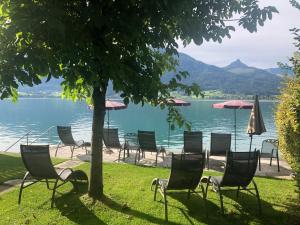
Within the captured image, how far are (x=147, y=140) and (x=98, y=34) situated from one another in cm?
714

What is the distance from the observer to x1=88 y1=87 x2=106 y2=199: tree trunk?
297 inches

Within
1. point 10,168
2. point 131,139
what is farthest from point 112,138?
point 10,168

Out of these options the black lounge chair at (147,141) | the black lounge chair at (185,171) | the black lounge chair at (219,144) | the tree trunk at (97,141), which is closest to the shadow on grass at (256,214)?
the black lounge chair at (185,171)

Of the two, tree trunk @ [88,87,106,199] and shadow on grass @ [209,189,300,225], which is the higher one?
tree trunk @ [88,87,106,199]

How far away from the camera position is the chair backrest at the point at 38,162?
783 cm

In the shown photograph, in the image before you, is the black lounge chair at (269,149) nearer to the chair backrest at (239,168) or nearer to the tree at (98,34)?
the chair backrest at (239,168)

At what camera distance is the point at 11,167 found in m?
11.6

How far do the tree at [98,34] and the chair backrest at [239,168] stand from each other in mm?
2045

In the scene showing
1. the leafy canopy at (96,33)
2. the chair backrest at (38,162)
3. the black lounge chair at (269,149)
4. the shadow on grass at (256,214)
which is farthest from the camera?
the black lounge chair at (269,149)

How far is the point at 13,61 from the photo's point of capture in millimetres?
5539

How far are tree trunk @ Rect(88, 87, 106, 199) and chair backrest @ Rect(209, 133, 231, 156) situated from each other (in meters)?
6.01

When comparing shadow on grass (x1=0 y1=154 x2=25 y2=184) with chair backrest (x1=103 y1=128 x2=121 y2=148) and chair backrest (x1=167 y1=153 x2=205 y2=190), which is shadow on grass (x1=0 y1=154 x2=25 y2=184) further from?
chair backrest (x1=167 y1=153 x2=205 y2=190)

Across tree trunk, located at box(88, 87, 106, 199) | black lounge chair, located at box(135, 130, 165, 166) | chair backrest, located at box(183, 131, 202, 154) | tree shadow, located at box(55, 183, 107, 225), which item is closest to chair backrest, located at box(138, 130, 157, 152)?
black lounge chair, located at box(135, 130, 165, 166)

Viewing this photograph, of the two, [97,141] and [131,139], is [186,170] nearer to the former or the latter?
[97,141]
